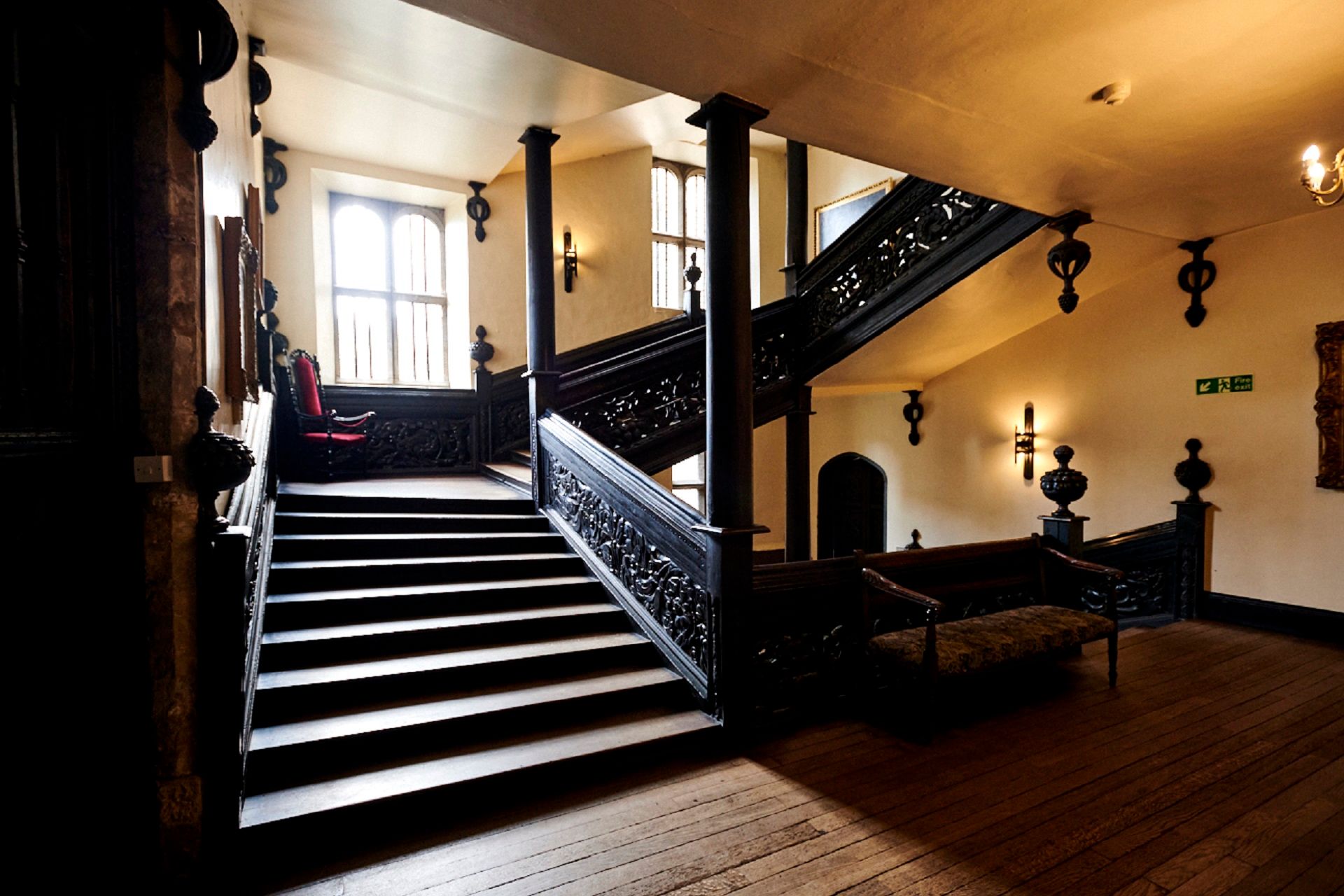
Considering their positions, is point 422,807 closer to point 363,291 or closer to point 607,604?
point 607,604

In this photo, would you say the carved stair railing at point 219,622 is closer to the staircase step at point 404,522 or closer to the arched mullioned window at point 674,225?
the staircase step at point 404,522

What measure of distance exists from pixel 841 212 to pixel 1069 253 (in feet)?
16.1

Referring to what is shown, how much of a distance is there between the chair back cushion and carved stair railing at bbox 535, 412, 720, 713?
7.91ft

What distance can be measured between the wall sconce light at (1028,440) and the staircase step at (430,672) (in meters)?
4.79

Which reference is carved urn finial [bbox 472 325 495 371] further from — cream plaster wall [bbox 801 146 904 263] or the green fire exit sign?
the green fire exit sign

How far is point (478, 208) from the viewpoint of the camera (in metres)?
7.92

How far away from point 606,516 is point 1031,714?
2.72 metres

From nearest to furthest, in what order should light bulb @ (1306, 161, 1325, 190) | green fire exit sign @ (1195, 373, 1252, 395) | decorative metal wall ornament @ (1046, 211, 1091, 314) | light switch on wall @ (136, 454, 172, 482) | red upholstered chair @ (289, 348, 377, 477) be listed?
light switch on wall @ (136, 454, 172, 482) < light bulb @ (1306, 161, 1325, 190) < decorative metal wall ornament @ (1046, 211, 1091, 314) < green fire exit sign @ (1195, 373, 1252, 395) < red upholstered chair @ (289, 348, 377, 477)

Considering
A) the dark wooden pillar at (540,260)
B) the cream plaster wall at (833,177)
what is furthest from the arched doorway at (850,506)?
the dark wooden pillar at (540,260)

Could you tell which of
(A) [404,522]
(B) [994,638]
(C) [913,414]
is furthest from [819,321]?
(A) [404,522]

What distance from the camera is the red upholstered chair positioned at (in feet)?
19.4

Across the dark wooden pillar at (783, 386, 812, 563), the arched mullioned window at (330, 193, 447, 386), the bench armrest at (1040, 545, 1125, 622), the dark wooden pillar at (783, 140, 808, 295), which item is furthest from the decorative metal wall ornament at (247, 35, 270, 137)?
the bench armrest at (1040, 545, 1125, 622)

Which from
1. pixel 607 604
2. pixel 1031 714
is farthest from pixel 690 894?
pixel 1031 714

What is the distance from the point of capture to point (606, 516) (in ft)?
14.6
